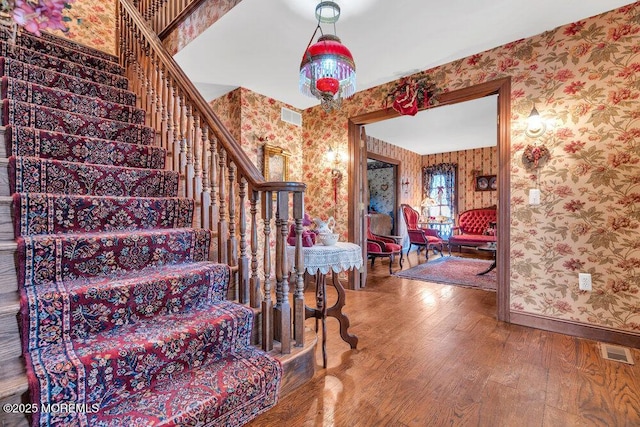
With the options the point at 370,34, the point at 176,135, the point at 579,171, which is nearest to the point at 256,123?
the point at 176,135

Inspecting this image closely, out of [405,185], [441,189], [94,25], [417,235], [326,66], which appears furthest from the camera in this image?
[441,189]

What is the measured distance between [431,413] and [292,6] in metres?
2.84

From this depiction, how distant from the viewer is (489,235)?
20.1ft

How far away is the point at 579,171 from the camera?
2.41m

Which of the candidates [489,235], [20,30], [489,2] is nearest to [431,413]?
[489,2]

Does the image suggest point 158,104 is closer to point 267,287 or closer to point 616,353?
point 267,287

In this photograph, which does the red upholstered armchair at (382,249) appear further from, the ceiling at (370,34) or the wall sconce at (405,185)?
the wall sconce at (405,185)

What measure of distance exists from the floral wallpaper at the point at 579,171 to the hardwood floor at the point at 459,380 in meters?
0.36

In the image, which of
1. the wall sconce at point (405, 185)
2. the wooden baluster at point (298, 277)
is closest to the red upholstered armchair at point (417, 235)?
the wall sconce at point (405, 185)

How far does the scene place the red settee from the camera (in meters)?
5.99

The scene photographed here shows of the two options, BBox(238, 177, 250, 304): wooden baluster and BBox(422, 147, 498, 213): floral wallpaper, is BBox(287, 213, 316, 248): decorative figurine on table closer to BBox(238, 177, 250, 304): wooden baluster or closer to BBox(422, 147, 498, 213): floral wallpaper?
BBox(238, 177, 250, 304): wooden baluster

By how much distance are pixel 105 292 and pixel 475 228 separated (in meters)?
7.22

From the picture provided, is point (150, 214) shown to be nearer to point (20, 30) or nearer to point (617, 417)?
point (20, 30)

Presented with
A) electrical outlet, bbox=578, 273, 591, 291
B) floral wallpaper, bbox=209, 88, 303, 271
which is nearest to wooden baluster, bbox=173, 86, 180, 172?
floral wallpaper, bbox=209, 88, 303, 271
